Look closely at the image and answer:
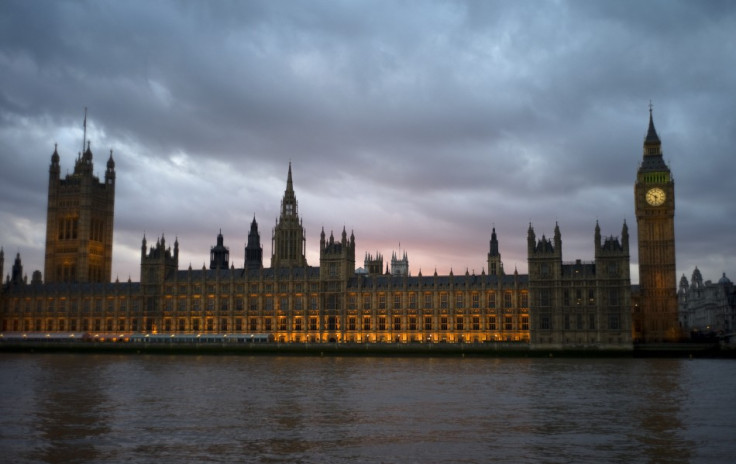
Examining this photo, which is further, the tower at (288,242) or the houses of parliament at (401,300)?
the tower at (288,242)

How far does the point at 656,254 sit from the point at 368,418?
10036 centimetres

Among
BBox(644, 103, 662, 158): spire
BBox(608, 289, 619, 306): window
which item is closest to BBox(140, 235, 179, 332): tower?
BBox(608, 289, 619, 306): window

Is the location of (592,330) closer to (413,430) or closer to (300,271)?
(300,271)

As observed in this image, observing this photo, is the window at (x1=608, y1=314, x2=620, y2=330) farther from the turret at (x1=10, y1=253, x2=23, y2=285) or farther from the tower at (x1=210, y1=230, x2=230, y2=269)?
the turret at (x1=10, y1=253, x2=23, y2=285)

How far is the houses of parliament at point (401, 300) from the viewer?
120 metres

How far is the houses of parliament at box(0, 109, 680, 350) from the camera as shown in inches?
4722

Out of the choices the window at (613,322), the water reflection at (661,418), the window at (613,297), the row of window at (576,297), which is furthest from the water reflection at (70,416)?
the window at (613,297)

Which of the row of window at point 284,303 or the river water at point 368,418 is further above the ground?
the row of window at point 284,303

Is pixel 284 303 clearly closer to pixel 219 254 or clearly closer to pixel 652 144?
pixel 219 254

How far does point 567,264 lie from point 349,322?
36.2 metres

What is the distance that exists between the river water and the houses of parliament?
45.6m

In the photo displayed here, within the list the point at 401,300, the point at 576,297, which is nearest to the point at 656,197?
the point at 576,297

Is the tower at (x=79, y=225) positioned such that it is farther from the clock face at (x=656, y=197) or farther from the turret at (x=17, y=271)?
the clock face at (x=656, y=197)

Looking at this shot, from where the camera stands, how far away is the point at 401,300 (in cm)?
13125
